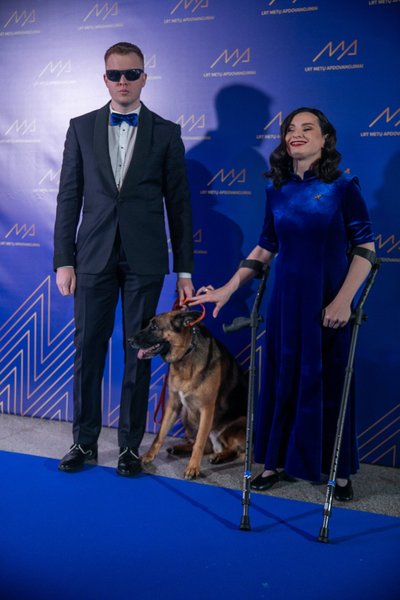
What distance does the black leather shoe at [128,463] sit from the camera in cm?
316

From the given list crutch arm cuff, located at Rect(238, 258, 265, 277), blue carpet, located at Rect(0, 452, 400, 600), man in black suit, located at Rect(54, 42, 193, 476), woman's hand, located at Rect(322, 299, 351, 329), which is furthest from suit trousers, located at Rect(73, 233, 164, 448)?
woman's hand, located at Rect(322, 299, 351, 329)

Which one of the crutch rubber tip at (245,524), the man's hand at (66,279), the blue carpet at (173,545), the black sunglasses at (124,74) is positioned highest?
the black sunglasses at (124,74)

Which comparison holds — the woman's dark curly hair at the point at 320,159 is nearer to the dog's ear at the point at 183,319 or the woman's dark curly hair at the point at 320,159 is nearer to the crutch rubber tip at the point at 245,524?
the dog's ear at the point at 183,319

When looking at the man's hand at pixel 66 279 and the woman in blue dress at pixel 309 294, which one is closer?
the woman in blue dress at pixel 309 294

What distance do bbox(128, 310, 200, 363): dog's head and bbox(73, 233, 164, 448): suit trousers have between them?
0.06 metres

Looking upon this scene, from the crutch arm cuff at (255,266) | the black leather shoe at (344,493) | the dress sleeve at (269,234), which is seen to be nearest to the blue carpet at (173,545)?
the black leather shoe at (344,493)

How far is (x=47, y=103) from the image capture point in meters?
3.99

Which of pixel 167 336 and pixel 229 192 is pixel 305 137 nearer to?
pixel 229 192

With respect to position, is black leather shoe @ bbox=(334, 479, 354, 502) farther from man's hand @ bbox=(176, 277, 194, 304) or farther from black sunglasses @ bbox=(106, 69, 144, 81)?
black sunglasses @ bbox=(106, 69, 144, 81)

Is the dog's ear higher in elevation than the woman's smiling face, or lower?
lower

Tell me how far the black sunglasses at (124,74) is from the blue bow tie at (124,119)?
16cm

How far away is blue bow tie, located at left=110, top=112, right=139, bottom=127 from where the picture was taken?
3102 mm

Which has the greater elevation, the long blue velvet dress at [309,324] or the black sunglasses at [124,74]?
the black sunglasses at [124,74]

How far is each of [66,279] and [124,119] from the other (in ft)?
2.70
